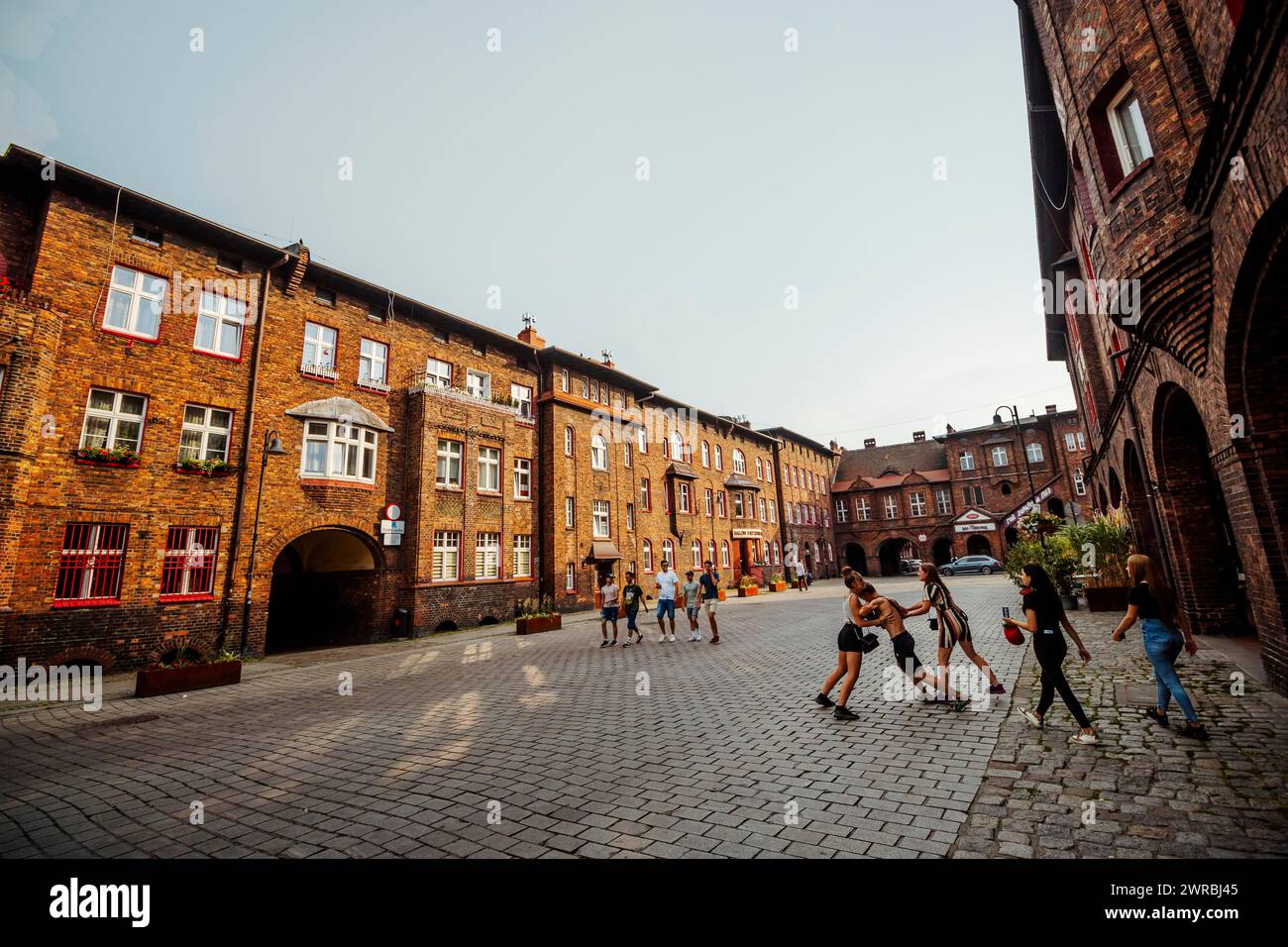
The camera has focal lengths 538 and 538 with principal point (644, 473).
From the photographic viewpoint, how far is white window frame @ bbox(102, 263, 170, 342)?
1349 centimetres

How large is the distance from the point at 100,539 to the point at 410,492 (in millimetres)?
7792

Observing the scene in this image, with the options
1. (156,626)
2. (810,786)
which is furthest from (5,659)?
(810,786)

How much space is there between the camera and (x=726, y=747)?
17.8ft

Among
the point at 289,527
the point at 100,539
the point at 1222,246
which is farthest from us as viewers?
the point at 289,527

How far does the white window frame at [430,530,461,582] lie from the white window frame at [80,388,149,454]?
838 centimetres

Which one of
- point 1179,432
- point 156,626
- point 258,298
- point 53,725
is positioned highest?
point 258,298

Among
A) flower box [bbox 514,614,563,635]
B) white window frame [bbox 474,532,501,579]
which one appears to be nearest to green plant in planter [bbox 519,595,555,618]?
flower box [bbox 514,614,563,635]

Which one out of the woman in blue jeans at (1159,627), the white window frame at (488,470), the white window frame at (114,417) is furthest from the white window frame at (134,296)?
the woman in blue jeans at (1159,627)

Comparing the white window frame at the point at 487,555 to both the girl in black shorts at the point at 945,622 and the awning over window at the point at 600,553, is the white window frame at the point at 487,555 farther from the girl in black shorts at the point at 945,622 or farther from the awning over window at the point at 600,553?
the girl in black shorts at the point at 945,622

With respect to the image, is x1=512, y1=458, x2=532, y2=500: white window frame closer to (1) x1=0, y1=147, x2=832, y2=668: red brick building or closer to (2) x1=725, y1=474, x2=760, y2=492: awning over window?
(1) x1=0, y1=147, x2=832, y2=668: red brick building

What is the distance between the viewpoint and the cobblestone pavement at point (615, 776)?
354cm

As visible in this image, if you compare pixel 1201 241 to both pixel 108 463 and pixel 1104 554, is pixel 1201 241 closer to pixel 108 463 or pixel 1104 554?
pixel 1104 554

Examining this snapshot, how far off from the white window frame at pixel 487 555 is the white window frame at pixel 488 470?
1.82 meters
